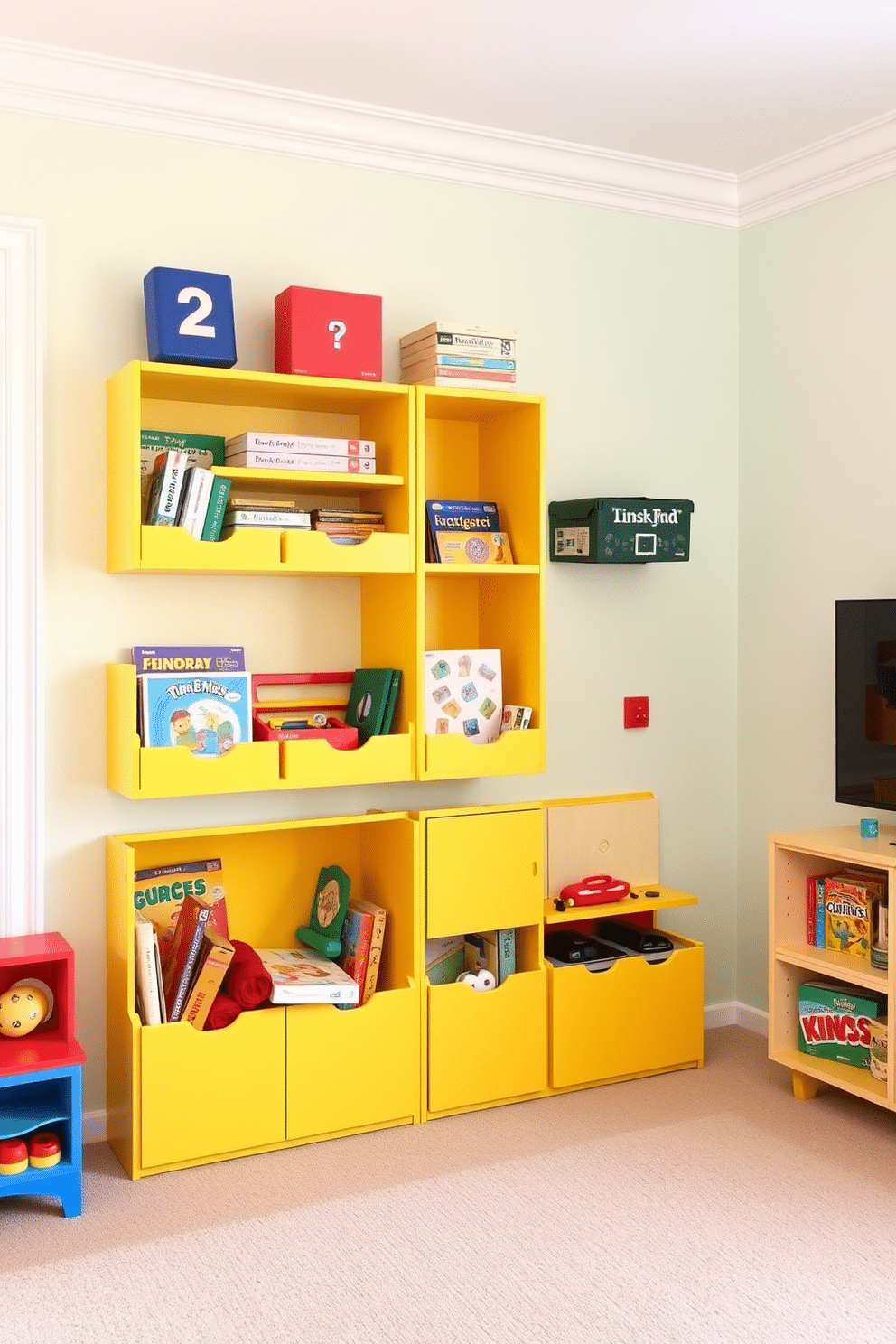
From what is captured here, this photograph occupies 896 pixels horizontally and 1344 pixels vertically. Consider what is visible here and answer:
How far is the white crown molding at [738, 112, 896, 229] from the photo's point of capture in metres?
3.31

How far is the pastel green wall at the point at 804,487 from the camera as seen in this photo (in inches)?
134

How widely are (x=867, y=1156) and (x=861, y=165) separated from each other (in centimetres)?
252

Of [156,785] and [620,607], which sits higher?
[620,607]

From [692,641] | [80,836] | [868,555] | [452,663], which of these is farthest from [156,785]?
[868,555]

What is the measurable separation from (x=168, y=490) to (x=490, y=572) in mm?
822

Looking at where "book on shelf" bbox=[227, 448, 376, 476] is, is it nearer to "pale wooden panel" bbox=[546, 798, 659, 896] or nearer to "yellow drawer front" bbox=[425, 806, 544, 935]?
"yellow drawer front" bbox=[425, 806, 544, 935]

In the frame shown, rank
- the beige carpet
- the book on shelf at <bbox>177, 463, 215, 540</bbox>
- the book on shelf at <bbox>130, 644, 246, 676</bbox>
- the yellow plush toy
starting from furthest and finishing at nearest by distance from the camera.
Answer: the book on shelf at <bbox>130, 644, 246, 676</bbox> < the book on shelf at <bbox>177, 463, 215, 540</bbox> < the yellow plush toy < the beige carpet

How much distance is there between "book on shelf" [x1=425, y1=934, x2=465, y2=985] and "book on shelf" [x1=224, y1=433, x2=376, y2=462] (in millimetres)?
1238

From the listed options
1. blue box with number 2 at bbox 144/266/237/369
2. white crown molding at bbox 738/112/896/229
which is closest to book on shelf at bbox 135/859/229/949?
blue box with number 2 at bbox 144/266/237/369

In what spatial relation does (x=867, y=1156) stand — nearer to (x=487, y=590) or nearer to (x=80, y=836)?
(x=487, y=590)

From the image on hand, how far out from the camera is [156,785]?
9.11 feet

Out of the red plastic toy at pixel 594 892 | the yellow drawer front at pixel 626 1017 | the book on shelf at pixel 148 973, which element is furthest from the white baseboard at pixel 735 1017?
the book on shelf at pixel 148 973

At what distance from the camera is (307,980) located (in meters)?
2.94

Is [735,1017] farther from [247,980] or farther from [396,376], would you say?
[396,376]
